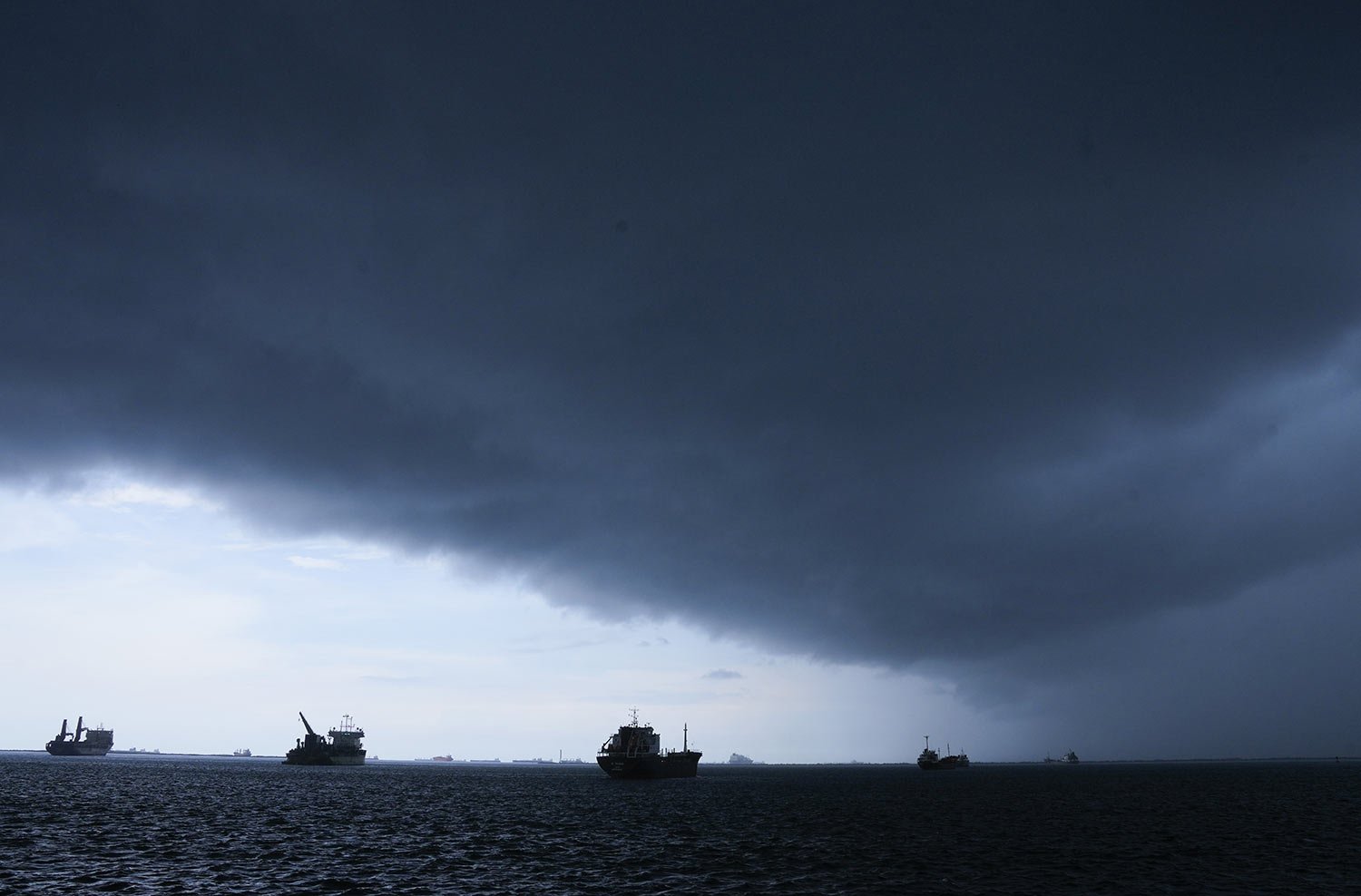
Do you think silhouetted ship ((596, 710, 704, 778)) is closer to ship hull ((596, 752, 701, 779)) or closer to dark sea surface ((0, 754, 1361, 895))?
ship hull ((596, 752, 701, 779))

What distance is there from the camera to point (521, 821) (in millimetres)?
80625

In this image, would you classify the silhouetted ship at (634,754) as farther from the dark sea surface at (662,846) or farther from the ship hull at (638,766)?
the dark sea surface at (662,846)

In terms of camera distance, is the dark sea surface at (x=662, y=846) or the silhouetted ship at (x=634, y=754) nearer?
the dark sea surface at (x=662, y=846)

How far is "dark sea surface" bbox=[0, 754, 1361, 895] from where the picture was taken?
43375 millimetres

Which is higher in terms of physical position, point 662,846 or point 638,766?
point 662,846

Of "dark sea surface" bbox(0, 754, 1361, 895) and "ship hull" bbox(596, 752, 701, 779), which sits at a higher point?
"dark sea surface" bbox(0, 754, 1361, 895)

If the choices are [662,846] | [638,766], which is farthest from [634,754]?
[662,846]

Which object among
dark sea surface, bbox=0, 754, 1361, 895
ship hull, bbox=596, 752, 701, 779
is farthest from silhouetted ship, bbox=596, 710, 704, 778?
dark sea surface, bbox=0, 754, 1361, 895

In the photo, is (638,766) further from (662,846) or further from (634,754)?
(662,846)

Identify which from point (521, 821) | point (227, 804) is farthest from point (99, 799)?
point (521, 821)

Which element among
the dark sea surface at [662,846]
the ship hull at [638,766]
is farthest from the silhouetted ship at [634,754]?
the dark sea surface at [662,846]

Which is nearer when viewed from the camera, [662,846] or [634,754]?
[662,846]

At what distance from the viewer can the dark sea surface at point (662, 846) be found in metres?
43.4

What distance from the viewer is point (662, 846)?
197 feet
